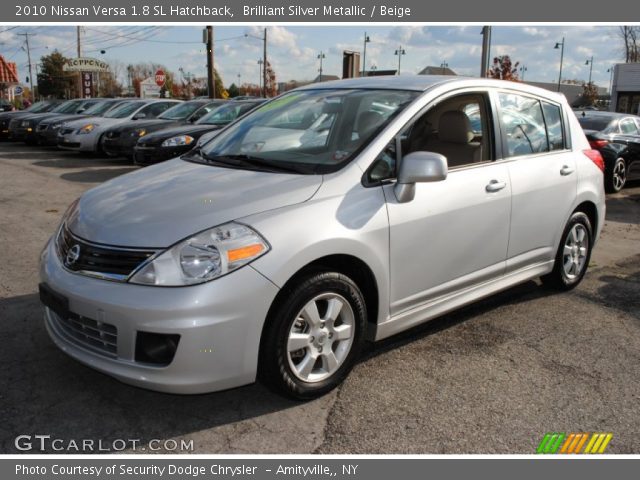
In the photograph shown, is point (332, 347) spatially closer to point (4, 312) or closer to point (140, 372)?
point (140, 372)

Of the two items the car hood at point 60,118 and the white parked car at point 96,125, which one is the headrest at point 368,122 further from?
the car hood at point 60,118

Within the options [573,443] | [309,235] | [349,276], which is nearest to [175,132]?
[349,276]

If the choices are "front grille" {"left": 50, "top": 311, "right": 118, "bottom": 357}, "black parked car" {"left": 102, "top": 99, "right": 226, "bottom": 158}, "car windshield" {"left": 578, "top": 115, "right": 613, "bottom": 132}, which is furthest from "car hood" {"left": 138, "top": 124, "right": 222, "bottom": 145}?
"front grille" {"left": 50, "top": 311, "right": 118, "bottom": 357}

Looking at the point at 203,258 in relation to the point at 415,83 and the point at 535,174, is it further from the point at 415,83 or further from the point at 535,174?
the point at 535,174

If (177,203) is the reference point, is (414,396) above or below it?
below

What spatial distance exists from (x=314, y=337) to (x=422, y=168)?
1.08m

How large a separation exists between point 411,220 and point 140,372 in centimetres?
170

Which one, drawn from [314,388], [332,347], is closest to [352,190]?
[332,347]

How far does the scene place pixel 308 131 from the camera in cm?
399

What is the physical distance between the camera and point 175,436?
295 cm

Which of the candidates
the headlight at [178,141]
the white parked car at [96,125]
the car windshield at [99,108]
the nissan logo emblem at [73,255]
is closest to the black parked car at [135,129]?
the white parked car at [96,125]

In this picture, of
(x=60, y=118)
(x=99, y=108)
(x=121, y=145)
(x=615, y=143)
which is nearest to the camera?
(x=615, y=143)

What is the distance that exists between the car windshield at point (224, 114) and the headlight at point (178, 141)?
3.33 feet

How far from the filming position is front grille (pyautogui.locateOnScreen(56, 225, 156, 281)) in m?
2.87
